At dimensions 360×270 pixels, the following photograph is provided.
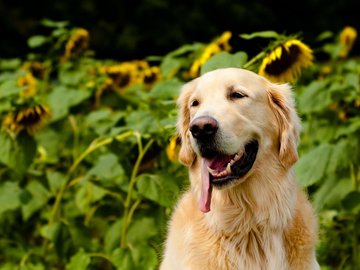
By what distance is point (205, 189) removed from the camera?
150 inches

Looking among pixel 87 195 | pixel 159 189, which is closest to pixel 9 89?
pixel 87 195

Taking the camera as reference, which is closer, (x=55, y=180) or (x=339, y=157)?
(x=339, y=157)

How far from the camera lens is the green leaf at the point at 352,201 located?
16.8ft

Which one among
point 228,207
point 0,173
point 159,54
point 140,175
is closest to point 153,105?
point 140,175

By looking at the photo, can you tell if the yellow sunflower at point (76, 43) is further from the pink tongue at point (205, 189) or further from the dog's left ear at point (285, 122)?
the pink tongue at point (205, 189)

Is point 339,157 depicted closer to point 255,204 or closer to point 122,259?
point 255,204

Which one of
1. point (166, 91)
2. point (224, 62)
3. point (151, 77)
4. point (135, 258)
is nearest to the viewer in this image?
point (224, 62)

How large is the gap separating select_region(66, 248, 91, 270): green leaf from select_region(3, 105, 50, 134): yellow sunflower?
2.97ft

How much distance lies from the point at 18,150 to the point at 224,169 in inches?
84.8

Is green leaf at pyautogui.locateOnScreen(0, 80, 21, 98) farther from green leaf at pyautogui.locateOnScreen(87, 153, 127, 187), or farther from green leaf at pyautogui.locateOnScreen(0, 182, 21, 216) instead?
green leaf at pyautogui.locateOnScreen(87, 153, 127, 187)

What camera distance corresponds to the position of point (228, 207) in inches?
157

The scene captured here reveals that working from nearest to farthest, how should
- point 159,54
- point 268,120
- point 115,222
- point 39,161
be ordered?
1. point 268,120
2. point 115,222
3. point 39,161
4. point 159,54

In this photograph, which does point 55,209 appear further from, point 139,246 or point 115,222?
point 139,246

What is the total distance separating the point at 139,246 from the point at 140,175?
0.45 m
